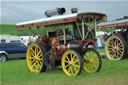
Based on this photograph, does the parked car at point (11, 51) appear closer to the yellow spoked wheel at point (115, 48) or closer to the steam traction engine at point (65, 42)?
the steam traction engine at point (65, 42)

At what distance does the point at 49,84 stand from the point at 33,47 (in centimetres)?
325

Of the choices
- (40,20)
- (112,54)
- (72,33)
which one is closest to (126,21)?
(112,54)

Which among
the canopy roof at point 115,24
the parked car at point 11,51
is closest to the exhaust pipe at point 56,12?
the canopy roof at point 115,24

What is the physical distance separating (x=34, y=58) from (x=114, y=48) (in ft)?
19.2

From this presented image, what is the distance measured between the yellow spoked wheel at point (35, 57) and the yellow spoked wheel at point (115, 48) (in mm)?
5385

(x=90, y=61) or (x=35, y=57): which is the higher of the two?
(x=35, y=57)

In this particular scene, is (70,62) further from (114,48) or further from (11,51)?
(11,51)

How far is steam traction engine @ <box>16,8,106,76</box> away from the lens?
7906 mm

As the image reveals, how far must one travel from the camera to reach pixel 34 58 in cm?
923

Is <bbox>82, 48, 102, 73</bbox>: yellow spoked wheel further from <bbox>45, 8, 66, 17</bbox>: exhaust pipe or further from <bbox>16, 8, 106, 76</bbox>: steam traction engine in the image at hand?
<bbox>45, 8, 66, 17</bbox>: exhaust pipe

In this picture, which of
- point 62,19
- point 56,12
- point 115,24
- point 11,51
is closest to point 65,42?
point 62,19

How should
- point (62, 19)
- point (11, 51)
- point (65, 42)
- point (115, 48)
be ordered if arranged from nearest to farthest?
point (62, 19)
point (65, 42)
point (115, 48)
point (11, 51)

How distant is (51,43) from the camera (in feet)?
29.8

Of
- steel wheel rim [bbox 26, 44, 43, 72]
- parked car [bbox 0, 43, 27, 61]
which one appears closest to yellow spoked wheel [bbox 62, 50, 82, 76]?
steel wheel rim [bbox 26, 44, 43, 72]
